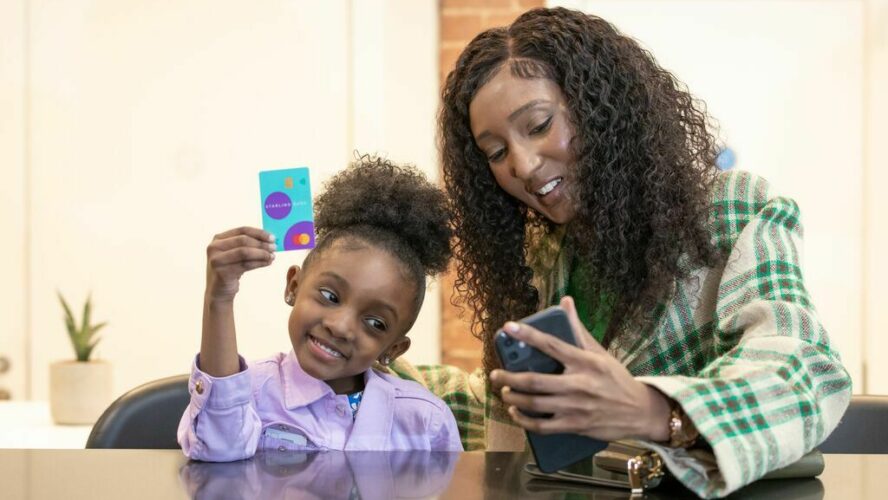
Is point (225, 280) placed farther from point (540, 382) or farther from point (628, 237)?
point (628, 237)

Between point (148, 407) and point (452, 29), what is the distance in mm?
2268

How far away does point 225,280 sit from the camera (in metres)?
1.42

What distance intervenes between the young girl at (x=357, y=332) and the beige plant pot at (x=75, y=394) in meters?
1.29

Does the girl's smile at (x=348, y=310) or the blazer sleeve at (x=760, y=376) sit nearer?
the blazer sleeve at (x=760, y=376)

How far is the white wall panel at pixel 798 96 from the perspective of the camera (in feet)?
11.8

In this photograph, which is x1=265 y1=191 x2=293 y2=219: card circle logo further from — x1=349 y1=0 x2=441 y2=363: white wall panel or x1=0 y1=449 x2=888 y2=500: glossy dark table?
x1=349 y1=0 x2=441 y2=363: white wall panel

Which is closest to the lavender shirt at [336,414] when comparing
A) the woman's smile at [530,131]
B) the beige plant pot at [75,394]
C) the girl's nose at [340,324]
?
the girl's nose at [340,324]

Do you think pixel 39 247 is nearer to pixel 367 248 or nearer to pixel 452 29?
pixel 452 29

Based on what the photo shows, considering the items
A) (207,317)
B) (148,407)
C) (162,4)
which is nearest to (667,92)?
(207,317)

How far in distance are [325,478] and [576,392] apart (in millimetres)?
326

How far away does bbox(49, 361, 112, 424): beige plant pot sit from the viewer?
2.88 meters

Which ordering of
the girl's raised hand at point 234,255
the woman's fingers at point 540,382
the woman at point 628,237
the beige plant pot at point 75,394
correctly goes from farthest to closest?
1. the beige plant pot at point 75,394
2. the girl's raised hand at point 234,255
3. the woman at point 628,237
4. the woman's fingers at point 540,382

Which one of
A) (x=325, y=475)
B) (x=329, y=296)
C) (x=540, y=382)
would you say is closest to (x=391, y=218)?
(x=329, y=296)

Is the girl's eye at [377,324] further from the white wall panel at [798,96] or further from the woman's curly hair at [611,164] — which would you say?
the white wall panel at [798,96]
